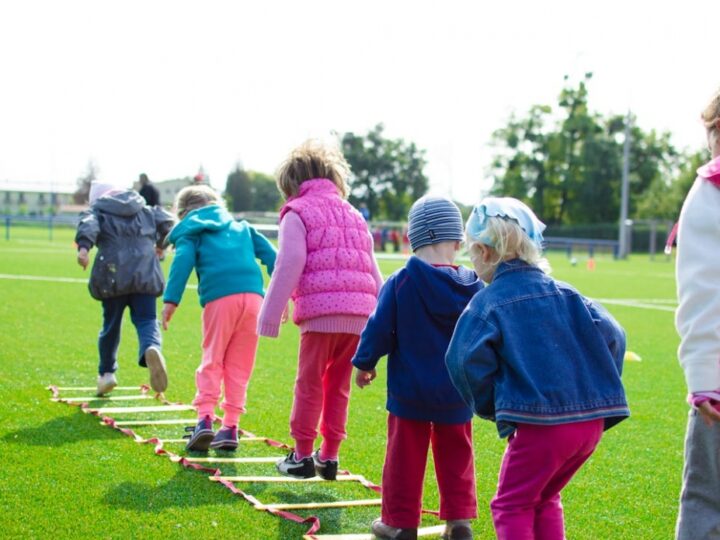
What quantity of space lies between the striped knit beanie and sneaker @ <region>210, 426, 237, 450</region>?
83.6 inches

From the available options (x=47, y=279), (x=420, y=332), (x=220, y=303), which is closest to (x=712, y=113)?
(x=420, y=332)

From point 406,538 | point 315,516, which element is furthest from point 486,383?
point 315,516

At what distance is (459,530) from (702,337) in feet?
5.44

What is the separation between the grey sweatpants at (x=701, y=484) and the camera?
3.04 meters

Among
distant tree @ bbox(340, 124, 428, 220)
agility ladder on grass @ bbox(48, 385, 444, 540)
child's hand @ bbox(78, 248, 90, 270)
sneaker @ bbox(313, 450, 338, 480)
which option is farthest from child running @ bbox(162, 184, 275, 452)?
distant tree @ bbox(340, 124, 428, 220)

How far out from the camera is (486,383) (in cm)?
326

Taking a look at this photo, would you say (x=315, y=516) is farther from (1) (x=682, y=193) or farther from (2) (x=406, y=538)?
(1) (x=682, y=193)

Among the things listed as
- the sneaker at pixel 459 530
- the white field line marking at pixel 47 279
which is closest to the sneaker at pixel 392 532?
the sneaker at pixel 459 530

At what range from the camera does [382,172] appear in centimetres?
8175

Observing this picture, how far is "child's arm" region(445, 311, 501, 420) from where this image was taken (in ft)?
10.5

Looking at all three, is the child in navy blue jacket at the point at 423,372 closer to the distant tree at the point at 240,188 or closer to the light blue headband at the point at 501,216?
the light blue headband at the point at 501,216

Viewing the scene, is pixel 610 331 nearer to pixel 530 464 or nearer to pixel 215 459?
pixel 530 464

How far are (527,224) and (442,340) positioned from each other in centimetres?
83

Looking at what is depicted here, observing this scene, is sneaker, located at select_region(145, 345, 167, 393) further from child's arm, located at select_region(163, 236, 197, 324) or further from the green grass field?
child's arm, located at select_region(163, 236, 197, 324)
